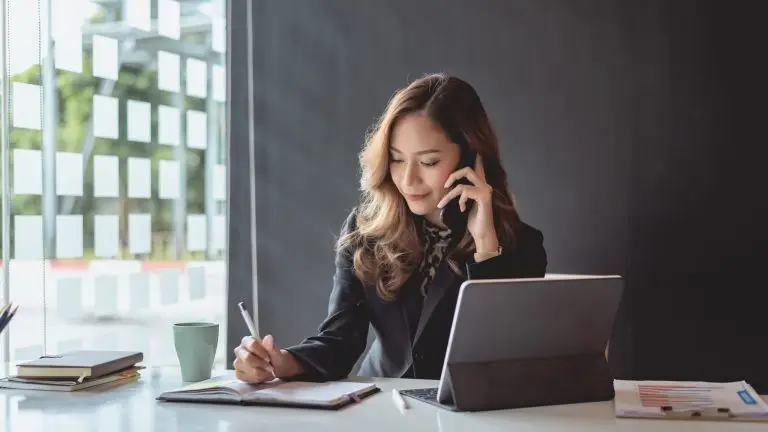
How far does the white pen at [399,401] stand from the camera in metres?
1.47

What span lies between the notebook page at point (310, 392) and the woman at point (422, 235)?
334 millimetres

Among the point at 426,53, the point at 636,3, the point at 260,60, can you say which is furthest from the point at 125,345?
the point at 636,3

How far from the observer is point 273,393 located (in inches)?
61.5

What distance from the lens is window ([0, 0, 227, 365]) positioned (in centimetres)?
310

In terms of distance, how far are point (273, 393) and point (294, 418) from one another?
0.16 m

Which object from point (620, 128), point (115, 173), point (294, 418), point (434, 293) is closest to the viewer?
point (294, 418)

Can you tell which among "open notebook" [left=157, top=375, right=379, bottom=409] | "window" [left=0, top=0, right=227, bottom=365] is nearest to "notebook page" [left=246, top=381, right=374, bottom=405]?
"open notebook" [left=157, top=375, right=379, bottom=409]

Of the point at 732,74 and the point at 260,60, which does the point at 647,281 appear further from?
the point at 260,60

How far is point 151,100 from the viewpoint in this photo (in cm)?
341

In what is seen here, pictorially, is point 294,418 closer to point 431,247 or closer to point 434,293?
point 434,293

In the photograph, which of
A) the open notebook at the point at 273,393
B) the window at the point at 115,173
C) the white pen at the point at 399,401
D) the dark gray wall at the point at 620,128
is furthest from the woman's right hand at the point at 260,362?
the window at the point at 115,173

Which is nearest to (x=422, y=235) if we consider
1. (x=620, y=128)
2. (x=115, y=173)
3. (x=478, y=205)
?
(x=478, y=205)

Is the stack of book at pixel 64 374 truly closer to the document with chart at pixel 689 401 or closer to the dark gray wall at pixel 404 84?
the document with chart at pixel 689 401

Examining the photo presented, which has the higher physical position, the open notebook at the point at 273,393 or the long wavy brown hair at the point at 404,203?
the long wavy brown hair at the point at 404,203
